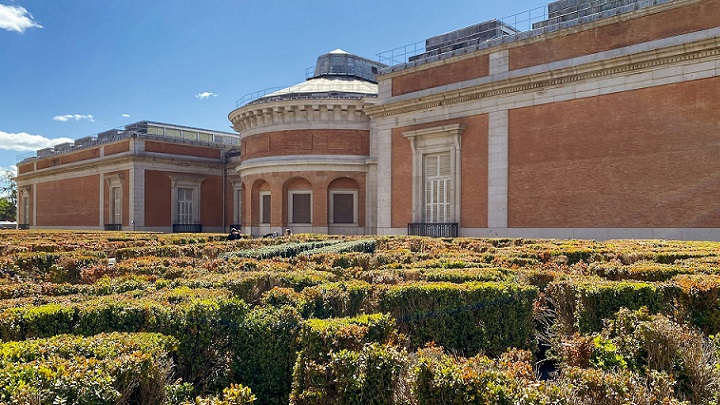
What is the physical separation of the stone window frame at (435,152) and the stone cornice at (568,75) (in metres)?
1.23

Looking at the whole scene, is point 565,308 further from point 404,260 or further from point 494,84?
point 494,84

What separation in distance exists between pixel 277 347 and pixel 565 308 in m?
3.13

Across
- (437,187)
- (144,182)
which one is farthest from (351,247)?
(144,182)

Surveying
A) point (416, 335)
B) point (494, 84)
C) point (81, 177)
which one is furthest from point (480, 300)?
point (81, 177)

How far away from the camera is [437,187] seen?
78.3ft

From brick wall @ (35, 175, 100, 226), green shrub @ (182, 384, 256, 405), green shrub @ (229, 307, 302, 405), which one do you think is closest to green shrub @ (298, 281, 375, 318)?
green shrub @ (229, 307, 302, 405)

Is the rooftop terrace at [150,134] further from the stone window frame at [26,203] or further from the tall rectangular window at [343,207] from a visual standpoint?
the tall rectangular window at [343,207]

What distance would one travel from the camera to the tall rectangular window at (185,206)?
40125mm

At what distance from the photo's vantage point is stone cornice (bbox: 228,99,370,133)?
30359 millimetres

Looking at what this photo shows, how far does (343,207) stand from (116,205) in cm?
1999

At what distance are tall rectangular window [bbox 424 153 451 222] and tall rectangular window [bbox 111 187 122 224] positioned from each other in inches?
1031

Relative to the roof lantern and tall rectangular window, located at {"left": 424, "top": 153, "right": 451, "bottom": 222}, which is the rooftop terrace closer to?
the roof lantern

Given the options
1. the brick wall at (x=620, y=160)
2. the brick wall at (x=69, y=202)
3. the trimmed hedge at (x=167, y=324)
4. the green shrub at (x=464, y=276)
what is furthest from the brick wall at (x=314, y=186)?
the trimmed hedge at (x=167, y=324)

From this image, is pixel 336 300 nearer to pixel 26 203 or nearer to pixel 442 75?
pixel 442 75
